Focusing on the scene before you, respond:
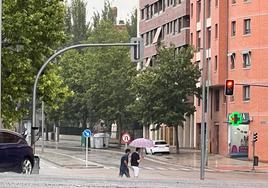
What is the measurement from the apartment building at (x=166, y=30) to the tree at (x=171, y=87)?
3.85 metres

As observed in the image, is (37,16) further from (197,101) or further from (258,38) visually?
(197,101)

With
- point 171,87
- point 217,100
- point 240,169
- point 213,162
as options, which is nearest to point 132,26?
point 217,100

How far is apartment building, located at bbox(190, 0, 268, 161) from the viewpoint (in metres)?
62.1

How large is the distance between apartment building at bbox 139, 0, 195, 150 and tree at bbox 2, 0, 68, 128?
39.2 m

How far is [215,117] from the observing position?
70.0m

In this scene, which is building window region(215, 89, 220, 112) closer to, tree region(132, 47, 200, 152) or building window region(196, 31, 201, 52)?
tree region(132, 47, 200, 152)

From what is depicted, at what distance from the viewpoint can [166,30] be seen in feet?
273

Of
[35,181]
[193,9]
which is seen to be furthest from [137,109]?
[35,181]

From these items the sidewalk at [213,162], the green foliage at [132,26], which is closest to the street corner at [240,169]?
the sidewalk at [213,162]

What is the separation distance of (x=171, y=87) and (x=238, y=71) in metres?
6.58

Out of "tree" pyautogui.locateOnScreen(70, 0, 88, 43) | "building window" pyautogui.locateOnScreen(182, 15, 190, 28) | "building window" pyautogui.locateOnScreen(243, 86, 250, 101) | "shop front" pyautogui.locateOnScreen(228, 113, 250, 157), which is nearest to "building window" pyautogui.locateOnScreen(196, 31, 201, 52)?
"building window" pyautogui.locateOnScreen(182, 15, 190, 28)

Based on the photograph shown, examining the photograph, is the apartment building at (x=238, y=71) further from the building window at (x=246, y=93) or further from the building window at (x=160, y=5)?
the building window at (x=160, y=5)

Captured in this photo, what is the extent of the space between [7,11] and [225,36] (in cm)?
3820

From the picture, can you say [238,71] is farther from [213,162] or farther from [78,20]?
[78,20]
